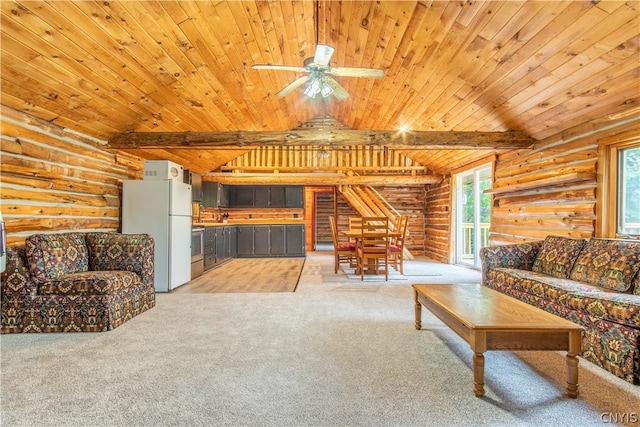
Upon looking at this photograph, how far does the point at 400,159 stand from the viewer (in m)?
8.52

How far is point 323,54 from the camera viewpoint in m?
2.73

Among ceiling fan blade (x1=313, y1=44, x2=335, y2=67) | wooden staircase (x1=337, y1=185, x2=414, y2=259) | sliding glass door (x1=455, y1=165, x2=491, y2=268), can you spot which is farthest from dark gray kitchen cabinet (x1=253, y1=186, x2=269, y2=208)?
Answer: ceiling fan blade (x1=313, y1=44, x2=335, y2=67)

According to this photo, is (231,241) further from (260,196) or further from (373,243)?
Answer: (373,243)

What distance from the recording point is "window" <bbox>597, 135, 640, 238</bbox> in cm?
346

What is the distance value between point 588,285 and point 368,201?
5912 mm

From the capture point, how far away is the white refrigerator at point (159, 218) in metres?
4.64

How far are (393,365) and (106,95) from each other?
13.7 feet

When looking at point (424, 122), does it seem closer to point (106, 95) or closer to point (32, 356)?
point (106, 95)

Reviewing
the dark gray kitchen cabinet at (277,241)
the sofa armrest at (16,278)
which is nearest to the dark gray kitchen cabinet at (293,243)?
the dark gray kitchen cabinet at (277,241)

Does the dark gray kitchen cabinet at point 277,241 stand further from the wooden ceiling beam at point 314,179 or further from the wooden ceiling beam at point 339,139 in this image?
the wooden ceiling beam at point 339,139

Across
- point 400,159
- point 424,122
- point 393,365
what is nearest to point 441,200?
point 400,159

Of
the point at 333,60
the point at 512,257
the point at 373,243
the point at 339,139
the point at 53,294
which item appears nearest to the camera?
the point at 53,294

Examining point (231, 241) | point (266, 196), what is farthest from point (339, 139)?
point (231, 241)

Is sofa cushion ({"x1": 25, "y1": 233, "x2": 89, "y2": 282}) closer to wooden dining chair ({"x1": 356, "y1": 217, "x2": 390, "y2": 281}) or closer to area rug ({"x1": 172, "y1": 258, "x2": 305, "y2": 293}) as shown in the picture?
area rug ({"x1": 172, "y1": 258, "x2": 305, "y2": 293})
